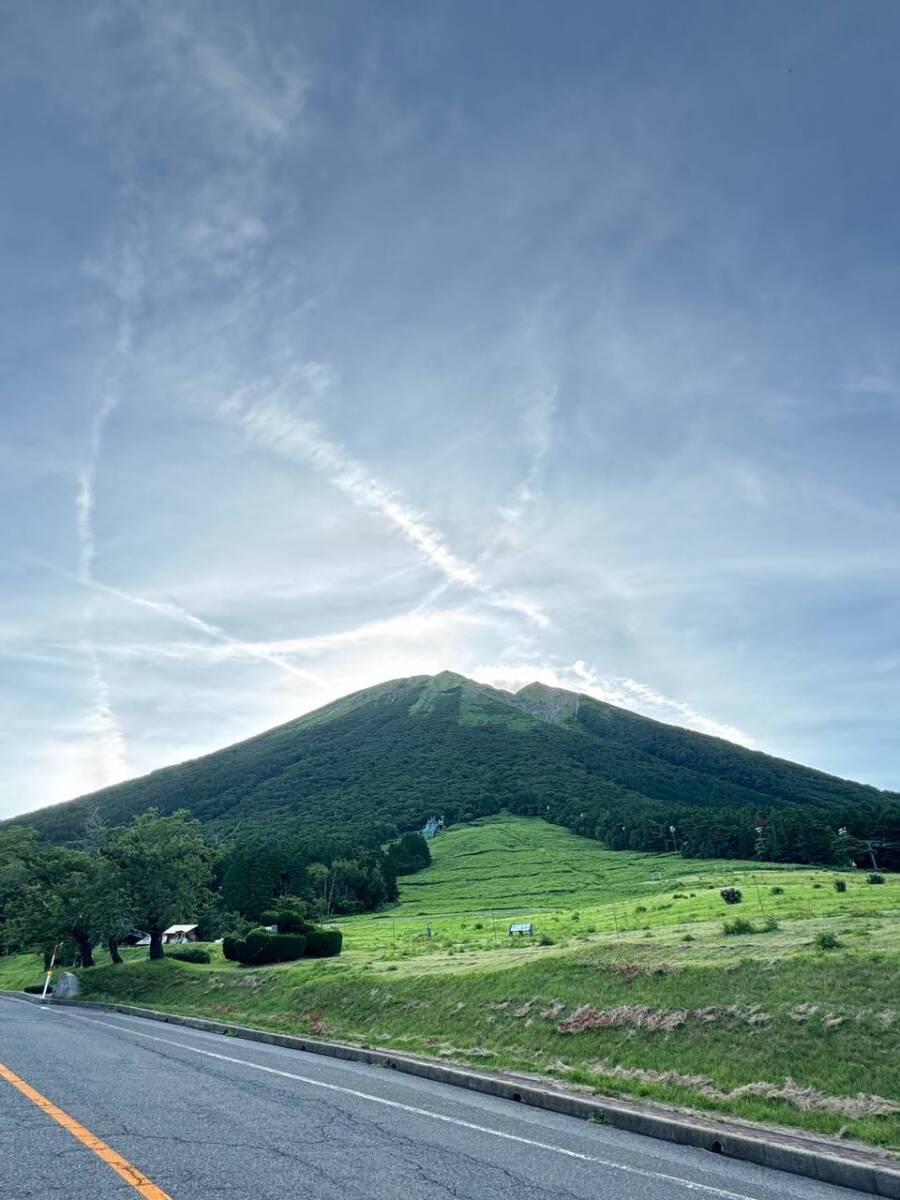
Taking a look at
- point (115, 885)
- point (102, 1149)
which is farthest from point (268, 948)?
point (102, 1149)

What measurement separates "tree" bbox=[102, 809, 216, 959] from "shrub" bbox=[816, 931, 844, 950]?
36.8m

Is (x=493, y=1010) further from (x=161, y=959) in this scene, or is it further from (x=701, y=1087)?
(x=161, y=959)

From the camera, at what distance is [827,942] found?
16.1 metres

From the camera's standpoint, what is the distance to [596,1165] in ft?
26.8

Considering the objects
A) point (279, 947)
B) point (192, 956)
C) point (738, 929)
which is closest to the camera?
point (738, 929)

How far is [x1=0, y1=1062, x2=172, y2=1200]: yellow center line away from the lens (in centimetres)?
596

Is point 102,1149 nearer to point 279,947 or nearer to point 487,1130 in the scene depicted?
point 487,1130

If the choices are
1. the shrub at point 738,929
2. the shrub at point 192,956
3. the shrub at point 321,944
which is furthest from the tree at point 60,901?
the shrub at point 738,929

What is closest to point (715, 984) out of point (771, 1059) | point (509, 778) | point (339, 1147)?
point (771, 1059)

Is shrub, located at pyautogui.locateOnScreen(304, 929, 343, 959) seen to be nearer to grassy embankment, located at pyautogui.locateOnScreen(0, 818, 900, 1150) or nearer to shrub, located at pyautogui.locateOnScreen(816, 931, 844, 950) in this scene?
grassy embankment, located at pyautogui.locateOnScreen(0, 818, 900, 1150)

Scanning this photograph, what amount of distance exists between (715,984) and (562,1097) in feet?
16.7

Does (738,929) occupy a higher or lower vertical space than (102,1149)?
higher

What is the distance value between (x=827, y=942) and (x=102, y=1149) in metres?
15.1

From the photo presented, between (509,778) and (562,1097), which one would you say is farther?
(509,778)
